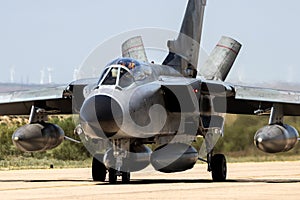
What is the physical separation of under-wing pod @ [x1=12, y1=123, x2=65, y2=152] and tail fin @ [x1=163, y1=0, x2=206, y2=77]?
12.3ft

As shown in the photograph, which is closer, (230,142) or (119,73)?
(119,73)

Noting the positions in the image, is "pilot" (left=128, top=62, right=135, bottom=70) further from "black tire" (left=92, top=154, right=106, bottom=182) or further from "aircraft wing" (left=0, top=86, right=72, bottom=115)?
"black tire" (left=92, top=154, right=106, bottom=182)

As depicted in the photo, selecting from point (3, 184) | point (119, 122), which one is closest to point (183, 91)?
point (119, 122)

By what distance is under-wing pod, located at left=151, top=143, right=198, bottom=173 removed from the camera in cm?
2009

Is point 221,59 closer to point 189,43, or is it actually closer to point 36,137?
point 189,43

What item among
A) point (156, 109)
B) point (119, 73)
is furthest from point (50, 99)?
point (119, 73)

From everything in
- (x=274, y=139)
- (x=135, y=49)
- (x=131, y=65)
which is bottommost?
(x=274, y=139)

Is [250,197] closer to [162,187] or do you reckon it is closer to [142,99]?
[162,187]

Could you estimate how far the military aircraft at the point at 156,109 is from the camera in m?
18.8

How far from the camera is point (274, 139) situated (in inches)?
801

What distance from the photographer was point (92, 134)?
60.5ft

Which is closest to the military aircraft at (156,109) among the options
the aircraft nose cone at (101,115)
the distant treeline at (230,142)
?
the aircraft nose cone at (101,115)

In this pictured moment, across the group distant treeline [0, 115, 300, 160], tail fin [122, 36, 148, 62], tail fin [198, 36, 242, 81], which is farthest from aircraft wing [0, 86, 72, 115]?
distant treeline [0, 115, 300, 160]

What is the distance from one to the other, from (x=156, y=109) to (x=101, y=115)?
2421 millimetres
